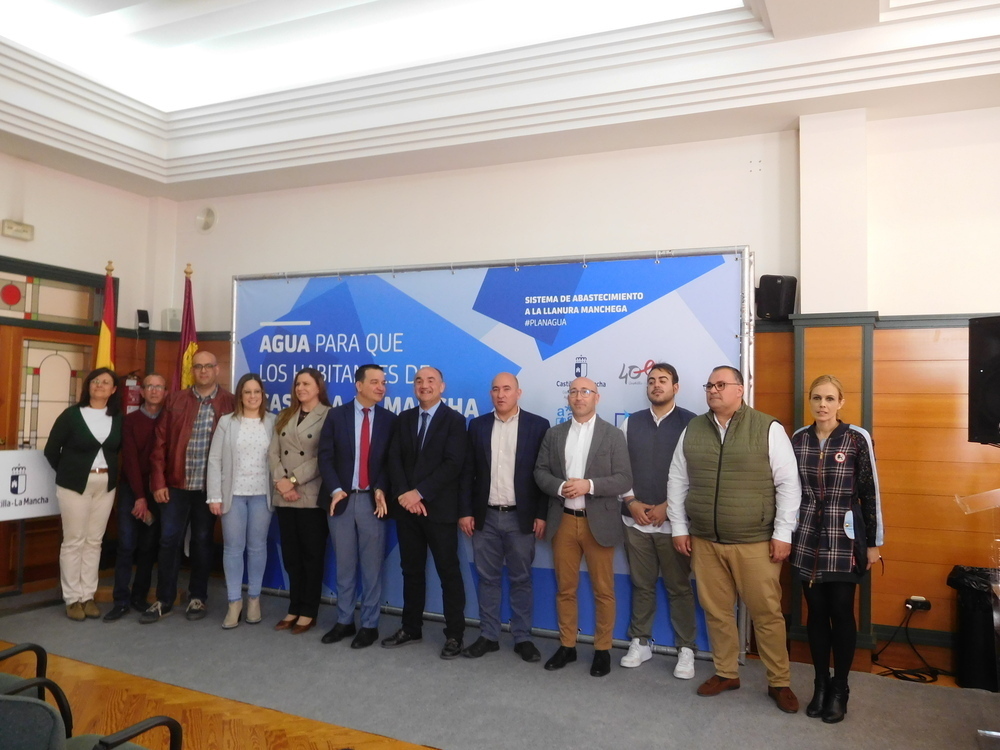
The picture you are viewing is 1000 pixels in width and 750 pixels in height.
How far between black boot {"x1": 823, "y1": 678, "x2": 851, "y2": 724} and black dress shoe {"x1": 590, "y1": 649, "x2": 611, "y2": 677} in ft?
3.45

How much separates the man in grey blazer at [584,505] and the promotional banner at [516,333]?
34 centimetres

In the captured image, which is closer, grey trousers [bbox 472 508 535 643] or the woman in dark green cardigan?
grey trousers [bbox 472 508 535 643]

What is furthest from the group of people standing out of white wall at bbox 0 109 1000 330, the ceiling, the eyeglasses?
the ceiling

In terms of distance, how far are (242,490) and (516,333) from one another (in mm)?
1985

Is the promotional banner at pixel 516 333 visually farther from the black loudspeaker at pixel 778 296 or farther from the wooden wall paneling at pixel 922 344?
the wooden wall paneling at pixel 922 344

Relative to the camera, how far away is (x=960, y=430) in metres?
4.08

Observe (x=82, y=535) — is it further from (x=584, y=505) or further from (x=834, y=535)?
(x=834, y=535)

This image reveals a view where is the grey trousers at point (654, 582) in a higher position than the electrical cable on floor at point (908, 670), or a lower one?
higher

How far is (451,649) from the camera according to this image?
4004mm

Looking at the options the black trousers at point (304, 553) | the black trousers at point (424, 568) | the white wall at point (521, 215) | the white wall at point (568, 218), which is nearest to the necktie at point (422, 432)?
the black trousers at point (424, 568)

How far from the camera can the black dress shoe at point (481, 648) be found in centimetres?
400

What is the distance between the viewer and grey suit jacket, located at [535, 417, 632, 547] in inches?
149

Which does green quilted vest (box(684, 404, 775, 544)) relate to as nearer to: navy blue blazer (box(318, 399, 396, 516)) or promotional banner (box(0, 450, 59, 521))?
navy blue blazer (box(318, 399, 396, 516))

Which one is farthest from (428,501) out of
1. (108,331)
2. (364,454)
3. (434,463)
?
(108,331)
